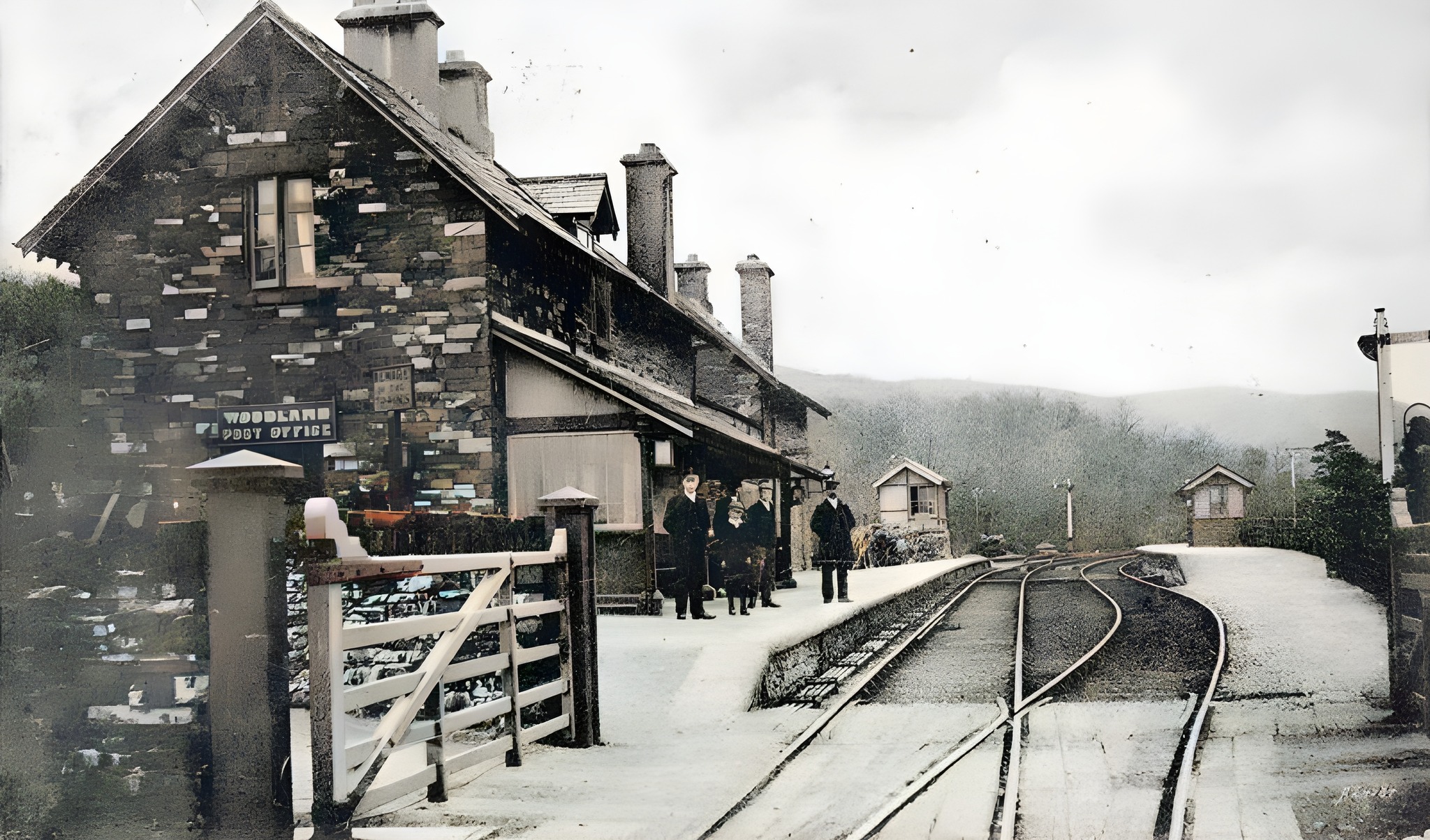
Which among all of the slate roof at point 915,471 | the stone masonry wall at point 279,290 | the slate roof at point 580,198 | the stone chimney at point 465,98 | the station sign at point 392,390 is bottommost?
the slate roof at point 915,471

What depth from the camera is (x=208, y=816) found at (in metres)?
3.65

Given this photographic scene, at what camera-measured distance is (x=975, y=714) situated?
710cm

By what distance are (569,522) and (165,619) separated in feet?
7.60

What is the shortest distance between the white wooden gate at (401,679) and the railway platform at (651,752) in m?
0.17

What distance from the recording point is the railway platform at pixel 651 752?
4.41m

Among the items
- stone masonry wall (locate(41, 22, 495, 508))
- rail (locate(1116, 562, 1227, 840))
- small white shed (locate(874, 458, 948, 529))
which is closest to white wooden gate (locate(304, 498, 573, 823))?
rail (locate(1116, 562, 1227, 840))

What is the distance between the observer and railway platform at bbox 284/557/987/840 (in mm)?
4414

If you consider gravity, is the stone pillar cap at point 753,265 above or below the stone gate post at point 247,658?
above

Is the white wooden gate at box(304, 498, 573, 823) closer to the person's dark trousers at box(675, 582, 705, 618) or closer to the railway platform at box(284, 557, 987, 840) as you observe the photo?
the railway platform at box(284, 557, 987, 840)

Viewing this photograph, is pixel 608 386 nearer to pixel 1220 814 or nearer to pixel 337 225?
pixel 337 225

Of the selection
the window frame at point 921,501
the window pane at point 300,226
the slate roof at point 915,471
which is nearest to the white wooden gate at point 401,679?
the window pane at point 300,226

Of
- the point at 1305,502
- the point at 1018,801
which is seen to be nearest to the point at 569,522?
the point at 1018,801

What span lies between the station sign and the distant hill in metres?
6.93

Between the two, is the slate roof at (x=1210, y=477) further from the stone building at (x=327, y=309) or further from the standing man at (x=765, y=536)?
the stone building at (x=327, y=309)
